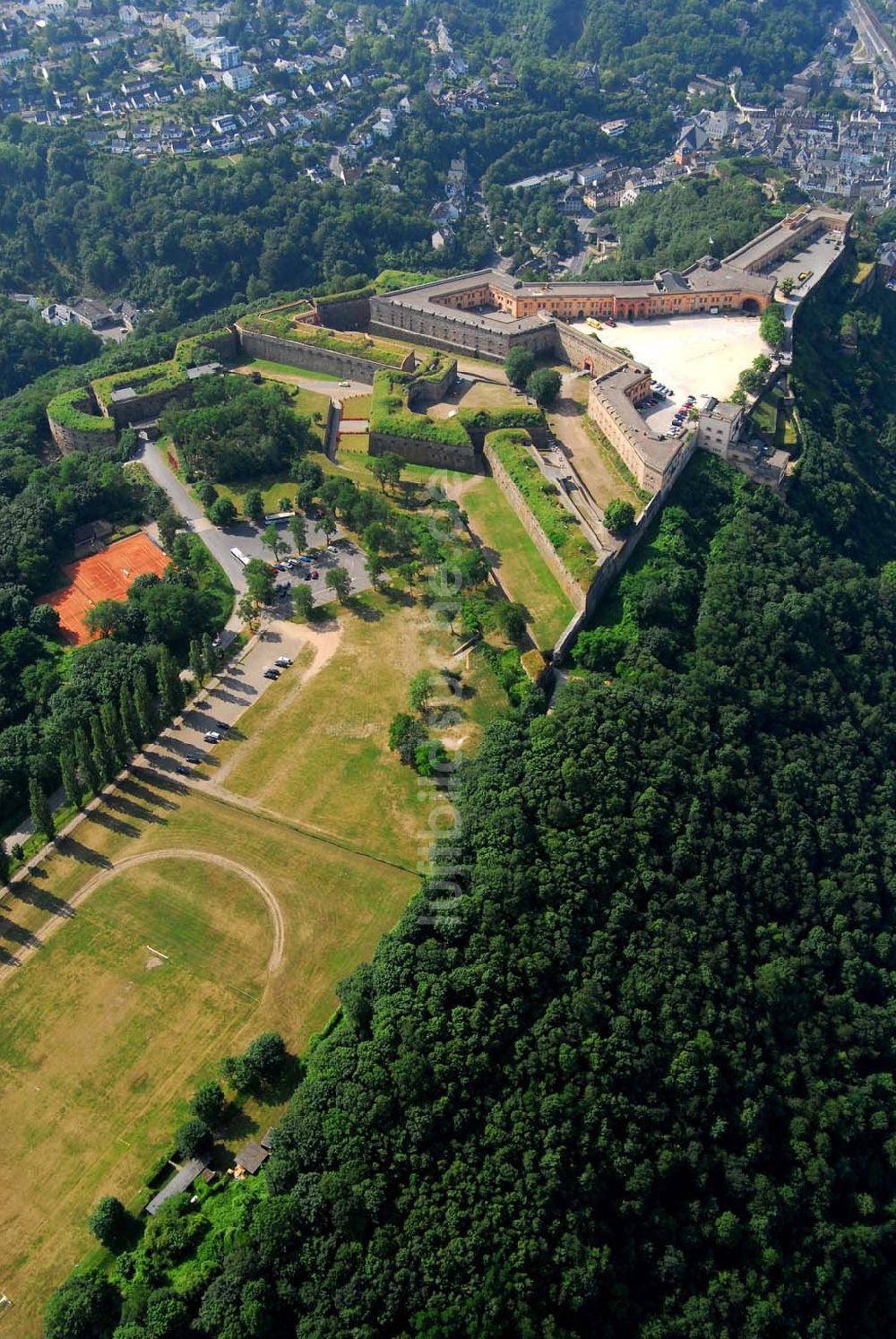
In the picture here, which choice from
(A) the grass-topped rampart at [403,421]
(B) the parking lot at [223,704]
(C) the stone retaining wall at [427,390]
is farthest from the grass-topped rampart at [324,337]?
(B) the parking lot at [223,704]

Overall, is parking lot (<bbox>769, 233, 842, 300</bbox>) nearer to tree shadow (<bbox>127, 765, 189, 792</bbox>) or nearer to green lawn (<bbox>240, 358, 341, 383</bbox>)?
green lawn (<bbox>240, 358, 341, 383</bbox>)

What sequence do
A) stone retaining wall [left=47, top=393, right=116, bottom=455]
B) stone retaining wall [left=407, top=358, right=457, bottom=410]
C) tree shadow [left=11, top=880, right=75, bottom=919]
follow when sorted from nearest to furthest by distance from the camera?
tree shadow [left=11, top=880, right=75, bottom=919] → stone retaining wall [left=407, top=358, right=457, bottom=410] → stone retaining wall [left=47, top=393, right=116, bottom=455]

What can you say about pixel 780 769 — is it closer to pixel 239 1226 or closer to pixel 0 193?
pixel 239 1226

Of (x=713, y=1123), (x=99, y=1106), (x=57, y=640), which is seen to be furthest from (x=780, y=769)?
(x=57, y=640)

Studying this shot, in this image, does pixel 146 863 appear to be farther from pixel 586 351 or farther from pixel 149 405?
pixel 586 351

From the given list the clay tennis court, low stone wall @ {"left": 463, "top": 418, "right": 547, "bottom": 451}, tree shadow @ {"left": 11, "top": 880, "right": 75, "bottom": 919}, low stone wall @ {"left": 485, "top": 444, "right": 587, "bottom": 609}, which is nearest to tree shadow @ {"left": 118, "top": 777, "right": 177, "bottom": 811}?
tree shadow @ {"left": 11, "top": 880, "right": 75, "bottom": 919}

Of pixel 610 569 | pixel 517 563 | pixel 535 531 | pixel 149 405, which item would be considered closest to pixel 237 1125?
pixel 517 563
